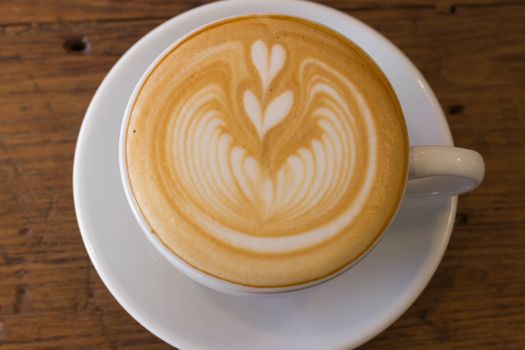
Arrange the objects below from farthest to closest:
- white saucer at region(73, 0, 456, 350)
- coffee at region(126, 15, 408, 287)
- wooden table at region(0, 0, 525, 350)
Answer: wooden table at region(0, 0, 525, 350) < white saucer at region(73, 0, 456, 350) < coffee at region(126, 15, 408, 287)

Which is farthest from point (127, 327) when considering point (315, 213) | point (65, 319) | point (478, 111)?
point (478, 111)

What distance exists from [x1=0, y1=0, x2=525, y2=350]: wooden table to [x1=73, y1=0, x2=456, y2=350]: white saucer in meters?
0.14

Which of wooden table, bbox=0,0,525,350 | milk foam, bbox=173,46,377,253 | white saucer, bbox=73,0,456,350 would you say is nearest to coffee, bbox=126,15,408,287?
milk foam, bbox=173,46,377,253

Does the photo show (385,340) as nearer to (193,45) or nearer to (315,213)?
(315,213)

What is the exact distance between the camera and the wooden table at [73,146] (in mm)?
811

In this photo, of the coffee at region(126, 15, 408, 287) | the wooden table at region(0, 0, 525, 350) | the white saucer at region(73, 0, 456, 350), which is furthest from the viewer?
the wooden table at region(0, 0, 525, 350)

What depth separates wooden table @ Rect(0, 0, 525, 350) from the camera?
811 mm

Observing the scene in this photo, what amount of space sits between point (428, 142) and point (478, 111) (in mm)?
213

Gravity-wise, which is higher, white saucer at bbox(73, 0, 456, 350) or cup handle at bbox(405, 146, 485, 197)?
cup handle at bbox(405, 146, 485, 197)

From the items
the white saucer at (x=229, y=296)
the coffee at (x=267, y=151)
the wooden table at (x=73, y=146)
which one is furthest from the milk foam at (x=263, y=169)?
the wooden table at (x=73, y=146)

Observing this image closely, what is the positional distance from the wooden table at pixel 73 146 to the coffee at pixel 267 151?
311 mm

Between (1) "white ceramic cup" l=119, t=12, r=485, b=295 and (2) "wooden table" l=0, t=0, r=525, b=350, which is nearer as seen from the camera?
(1) "white ceramic cup" l=119, t=12, r=485, b=295

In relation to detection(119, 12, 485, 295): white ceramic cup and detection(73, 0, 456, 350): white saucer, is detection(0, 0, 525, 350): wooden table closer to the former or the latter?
detection(73, 0, 456, 350): white saucer

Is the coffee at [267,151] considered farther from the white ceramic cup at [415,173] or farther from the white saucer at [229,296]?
the white saucer at [229,296]
